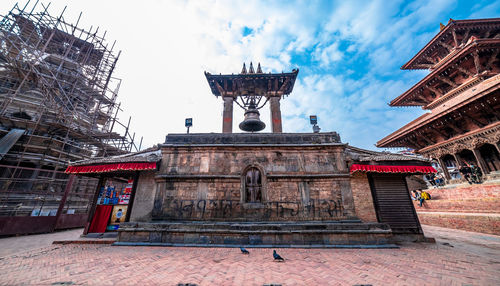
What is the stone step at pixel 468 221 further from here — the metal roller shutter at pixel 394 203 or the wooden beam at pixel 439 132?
the wooden beam at pixel 439 132

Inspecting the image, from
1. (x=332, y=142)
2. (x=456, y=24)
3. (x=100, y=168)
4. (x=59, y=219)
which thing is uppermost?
(x=456, y=24)

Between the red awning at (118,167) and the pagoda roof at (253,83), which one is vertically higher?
the pagoda roof at (253,83)

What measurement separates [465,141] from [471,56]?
24.3 feet

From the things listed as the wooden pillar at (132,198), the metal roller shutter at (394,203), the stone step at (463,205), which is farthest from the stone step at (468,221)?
the wooden pillar at (132,198)

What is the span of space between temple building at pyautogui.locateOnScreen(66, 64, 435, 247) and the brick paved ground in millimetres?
704

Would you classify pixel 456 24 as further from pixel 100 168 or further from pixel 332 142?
pixel 100 168

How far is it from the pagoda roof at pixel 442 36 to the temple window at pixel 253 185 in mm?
25601

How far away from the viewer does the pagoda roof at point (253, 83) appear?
11859 millimetres

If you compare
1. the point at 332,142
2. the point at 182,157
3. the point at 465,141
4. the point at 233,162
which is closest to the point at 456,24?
the point at 465,141

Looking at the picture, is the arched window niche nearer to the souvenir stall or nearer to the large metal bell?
the large metal bell

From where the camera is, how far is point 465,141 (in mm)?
14922

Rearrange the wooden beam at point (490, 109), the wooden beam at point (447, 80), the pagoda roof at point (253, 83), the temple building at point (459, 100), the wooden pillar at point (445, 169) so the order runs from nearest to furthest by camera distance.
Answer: the pagoda roof at point (253, 83)
the wooden beam at point (490, 109)
the temple building at point (459, 100)
the wooden pillar at point (445, 169)
the wooden beam at point (447, 80)

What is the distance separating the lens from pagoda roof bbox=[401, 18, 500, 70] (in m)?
17.8

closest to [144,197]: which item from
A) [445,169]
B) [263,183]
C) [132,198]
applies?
[132,198]
